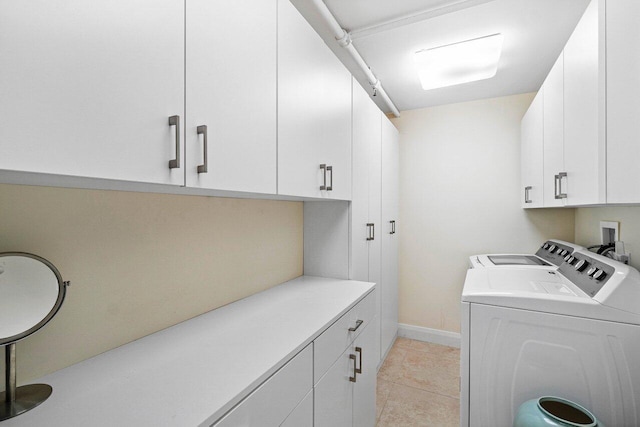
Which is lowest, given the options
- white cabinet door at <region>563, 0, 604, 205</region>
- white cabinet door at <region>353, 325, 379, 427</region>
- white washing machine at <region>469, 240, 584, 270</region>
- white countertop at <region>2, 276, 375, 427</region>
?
white cabinet door at <region>353, 325, 379, 427</region>

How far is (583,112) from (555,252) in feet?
4.28

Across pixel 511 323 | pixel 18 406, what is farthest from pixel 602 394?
pixel 18 406

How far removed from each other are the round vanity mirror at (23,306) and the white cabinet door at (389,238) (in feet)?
7.07

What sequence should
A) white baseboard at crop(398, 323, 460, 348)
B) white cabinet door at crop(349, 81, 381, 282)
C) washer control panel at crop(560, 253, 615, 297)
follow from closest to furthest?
washer control panel at crop(560, 253, 615, 297) → white cabinet door at crop(349, 81, 381, 282) → white baseboard at crop(398, 323, 460, 348)

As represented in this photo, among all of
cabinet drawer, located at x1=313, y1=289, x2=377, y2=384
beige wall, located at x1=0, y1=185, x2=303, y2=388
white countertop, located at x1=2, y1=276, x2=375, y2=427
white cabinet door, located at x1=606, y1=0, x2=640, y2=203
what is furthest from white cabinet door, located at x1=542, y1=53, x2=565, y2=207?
beige wall, located at x1=0, y1=185, x2=303, y2=388

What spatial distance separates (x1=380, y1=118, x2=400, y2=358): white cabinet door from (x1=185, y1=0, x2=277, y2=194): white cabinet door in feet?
5.52

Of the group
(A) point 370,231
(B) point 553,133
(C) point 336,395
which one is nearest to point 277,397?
(C) point 336,395

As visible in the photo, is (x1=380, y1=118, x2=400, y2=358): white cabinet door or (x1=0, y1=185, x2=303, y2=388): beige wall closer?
(x1=0, y1=185, x2=303, y2=388): beige wall

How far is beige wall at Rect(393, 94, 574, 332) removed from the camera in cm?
285

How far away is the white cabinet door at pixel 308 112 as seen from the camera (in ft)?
3.95

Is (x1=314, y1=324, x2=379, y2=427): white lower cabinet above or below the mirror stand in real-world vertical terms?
below

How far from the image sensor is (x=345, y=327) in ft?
4.48

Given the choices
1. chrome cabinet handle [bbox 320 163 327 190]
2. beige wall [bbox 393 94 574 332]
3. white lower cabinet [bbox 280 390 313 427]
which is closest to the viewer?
white lower cabinet [bbox 280 390 313 427]

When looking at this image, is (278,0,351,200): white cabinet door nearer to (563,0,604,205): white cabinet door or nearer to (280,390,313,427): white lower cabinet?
(280,390,313,427): white lower cabinet
